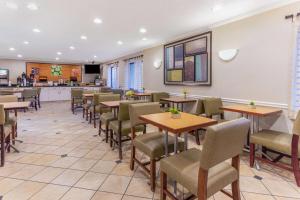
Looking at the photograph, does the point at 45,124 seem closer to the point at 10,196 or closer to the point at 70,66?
the point at 10,196

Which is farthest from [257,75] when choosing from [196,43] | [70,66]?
[70,66]

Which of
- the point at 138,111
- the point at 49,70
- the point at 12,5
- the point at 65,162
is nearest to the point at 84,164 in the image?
the point at 65,162

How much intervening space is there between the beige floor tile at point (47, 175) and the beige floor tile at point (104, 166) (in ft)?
1.50

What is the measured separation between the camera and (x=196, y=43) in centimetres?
462

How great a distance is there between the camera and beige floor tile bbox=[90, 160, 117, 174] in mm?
2617

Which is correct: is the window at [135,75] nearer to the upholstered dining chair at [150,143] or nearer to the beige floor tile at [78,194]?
the upholstered dining chair at [150,143]

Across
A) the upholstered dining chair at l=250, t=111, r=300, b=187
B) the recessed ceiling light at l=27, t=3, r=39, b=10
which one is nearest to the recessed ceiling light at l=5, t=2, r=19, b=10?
the recessed ceiling light at l=27, t=3, r=39, b=10

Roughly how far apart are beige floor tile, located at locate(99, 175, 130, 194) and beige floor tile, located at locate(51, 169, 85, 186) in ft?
1.29

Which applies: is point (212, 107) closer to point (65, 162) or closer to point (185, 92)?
point (185, 92)

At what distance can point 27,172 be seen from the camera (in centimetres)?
254

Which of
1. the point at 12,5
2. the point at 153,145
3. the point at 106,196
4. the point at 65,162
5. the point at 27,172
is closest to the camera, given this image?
the point at 106,196

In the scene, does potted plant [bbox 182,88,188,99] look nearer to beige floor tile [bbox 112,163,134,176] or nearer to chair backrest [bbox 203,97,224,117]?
chair backrest [bbox 203,97,224,117]

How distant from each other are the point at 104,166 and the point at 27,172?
3.32ft

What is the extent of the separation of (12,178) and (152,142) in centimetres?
184
